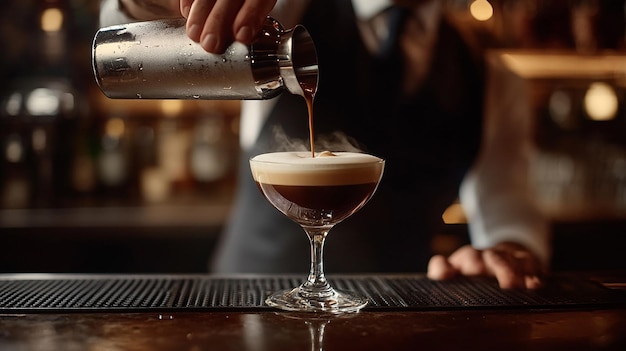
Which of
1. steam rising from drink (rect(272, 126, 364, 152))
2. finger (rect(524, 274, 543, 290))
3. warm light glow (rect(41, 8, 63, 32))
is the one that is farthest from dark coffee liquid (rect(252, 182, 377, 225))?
warm light glow (rect(41, 8, 63, 32))

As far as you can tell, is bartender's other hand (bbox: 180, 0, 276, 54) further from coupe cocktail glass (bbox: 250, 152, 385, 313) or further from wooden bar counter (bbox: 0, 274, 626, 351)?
wooden bar counter (bbox: 0, 274, 626, 351)

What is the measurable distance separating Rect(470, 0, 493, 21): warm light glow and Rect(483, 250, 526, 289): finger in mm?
2020

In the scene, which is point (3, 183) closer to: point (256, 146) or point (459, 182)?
point (256, 146)

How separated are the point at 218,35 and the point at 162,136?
94.7 inches

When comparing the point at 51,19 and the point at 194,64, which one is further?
the point at 51,19

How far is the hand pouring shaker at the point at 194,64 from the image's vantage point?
1118 millimetres

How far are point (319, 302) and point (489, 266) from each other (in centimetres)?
38

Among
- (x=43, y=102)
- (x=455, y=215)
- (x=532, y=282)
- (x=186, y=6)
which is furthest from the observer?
(x=43, y=102)

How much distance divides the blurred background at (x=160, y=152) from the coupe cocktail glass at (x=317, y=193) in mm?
1977

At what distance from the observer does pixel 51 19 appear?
333 cm

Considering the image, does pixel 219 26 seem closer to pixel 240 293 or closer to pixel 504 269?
pixel 240 293

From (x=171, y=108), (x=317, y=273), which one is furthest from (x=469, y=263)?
(x=171, y=108)

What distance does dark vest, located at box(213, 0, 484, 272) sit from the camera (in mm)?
2092

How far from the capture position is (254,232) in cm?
217
